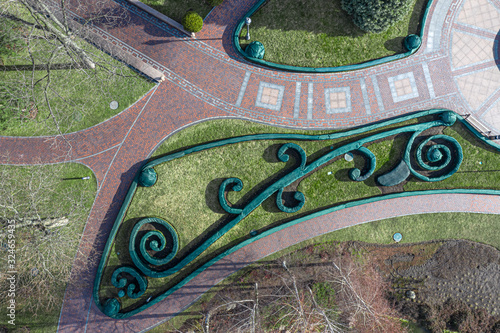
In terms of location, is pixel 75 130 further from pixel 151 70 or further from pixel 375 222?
pixel 375 222

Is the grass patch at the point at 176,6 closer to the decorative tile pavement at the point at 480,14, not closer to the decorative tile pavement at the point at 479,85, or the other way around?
the decorative tile pavement at the point at 480,14

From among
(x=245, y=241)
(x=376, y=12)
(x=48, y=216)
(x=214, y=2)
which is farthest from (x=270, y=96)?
(x=48, y=216)

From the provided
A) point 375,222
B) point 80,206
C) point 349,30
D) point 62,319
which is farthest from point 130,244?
point 349,30

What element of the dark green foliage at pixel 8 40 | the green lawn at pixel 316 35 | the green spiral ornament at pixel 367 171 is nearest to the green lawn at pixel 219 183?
the green spiral ornament at pixel 367 171

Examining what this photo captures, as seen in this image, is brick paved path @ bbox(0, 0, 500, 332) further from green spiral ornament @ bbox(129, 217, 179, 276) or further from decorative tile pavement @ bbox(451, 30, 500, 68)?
green spiral ornament @ bbox(129, 217, 179, 276)

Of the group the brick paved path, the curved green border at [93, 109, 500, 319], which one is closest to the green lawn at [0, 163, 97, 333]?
the brick paved path
